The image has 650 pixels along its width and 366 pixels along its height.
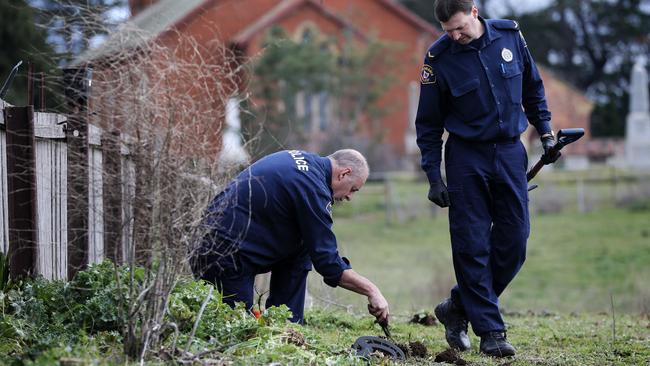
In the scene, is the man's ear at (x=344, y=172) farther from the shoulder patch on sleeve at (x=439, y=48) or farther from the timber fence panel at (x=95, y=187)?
the timber fence panel at (x=95, y=187)

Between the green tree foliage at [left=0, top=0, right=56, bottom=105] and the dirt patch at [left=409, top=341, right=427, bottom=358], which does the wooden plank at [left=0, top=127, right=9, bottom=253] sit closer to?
the dirt patch at [left=409, top=341, right=427, bottom=358]

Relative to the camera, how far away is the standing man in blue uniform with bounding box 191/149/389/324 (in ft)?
18.0

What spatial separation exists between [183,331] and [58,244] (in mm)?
1686

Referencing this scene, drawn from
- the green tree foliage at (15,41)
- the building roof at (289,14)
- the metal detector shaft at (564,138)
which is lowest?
the metal detector shaft at (564,138)

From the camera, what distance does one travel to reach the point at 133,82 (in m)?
5.82

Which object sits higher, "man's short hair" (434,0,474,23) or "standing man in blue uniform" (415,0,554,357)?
"man's short hair" (434,0,474,23)

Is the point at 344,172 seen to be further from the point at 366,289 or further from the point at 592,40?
the point at 592,40

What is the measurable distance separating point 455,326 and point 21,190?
289 centimetres

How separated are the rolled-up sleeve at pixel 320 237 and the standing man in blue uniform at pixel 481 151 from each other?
30.1 inches

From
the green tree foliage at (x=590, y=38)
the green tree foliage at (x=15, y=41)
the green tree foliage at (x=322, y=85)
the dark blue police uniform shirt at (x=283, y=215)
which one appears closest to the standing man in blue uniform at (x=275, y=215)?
the dark blue police uniform shirt at (x=283, y=215)

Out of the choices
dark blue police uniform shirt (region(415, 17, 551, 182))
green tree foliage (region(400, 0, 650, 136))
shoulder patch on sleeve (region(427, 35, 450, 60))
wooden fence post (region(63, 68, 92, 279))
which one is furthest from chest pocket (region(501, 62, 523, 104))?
green tree foliage (region(400, 0, 650, 136))

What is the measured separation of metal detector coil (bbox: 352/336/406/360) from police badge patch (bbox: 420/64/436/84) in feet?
5.57

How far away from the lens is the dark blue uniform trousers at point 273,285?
5.80m

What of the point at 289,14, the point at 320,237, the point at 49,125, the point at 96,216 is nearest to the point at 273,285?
the point at 320,237
